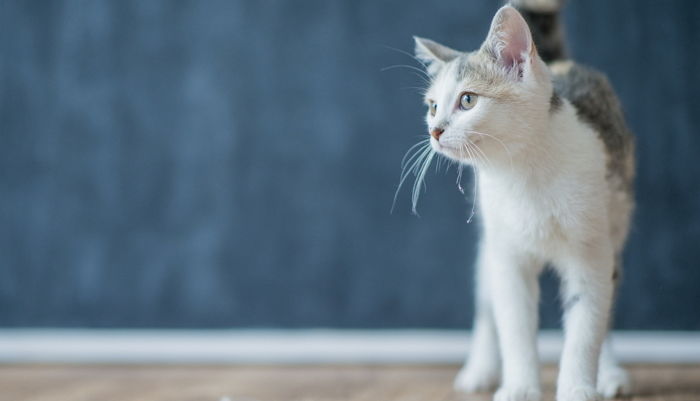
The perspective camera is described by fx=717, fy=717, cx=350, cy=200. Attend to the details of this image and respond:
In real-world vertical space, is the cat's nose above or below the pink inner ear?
below

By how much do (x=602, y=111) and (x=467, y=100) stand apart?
1.19 ft

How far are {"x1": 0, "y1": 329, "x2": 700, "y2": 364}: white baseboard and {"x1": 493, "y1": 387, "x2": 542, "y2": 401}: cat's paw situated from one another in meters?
0.58

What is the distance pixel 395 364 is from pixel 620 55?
1008 mm

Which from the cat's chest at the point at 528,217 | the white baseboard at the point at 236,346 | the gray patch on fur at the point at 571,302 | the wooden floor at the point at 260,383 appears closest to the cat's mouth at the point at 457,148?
the cat's chest at the point at 528,217

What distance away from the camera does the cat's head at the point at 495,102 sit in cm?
122

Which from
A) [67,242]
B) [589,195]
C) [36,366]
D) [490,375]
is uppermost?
[589,195]

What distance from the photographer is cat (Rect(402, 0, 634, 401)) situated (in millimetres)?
1229

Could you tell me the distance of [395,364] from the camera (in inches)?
75.5

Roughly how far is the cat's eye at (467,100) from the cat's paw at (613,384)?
0.68 metres

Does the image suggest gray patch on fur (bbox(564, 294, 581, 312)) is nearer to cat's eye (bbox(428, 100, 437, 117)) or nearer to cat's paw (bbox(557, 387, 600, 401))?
Result: cat's paw (bbox(557, 387, 600, 401))

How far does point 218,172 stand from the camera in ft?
6.47

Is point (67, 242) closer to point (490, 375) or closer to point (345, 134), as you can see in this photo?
point (345, 134)

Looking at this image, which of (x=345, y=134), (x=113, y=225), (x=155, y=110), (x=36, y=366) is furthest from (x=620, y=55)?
(x=36, y=366)

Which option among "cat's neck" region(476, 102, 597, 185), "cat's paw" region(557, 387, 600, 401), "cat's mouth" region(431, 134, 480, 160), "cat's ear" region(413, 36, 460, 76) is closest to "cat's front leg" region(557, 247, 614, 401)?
"cat's paw" region(557, 387, 600, 401)
